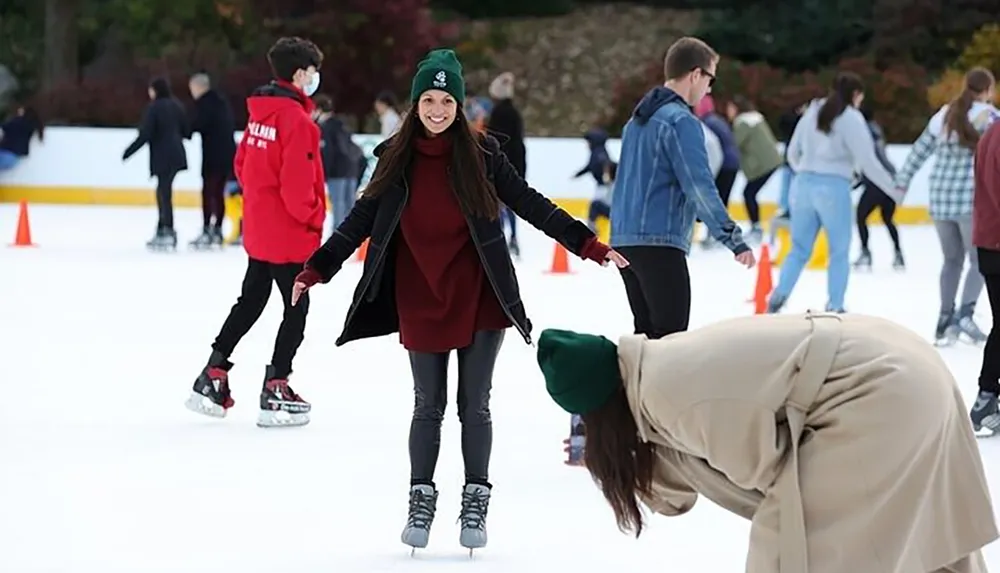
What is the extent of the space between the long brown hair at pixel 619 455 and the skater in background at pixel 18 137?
1918 cm

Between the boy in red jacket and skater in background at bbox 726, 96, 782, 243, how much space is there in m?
10.9

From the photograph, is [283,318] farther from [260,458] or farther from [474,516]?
[474,516]

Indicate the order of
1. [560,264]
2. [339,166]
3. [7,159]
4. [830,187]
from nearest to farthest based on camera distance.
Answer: [830,187] < [560,264] < [339,166] < [7,159]

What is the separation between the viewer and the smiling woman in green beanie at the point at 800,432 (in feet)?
10.5

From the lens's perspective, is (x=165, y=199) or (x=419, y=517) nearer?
(x=419, y=517)

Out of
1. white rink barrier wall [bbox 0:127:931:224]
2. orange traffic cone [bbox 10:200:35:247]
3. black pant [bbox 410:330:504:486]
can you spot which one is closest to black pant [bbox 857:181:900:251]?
white rink barrier wall [bbox 0:127:931:224]

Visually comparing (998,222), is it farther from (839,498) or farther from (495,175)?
(839,498)

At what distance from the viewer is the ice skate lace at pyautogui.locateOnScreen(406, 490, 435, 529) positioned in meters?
5.36

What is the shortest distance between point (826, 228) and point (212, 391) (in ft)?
15.2

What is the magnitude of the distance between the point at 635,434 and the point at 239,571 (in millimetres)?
2098

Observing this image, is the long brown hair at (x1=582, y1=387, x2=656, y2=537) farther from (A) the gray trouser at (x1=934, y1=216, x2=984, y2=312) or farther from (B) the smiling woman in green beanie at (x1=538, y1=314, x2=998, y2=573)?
(A) the gray trouser at (x1=934, y1=216, x2=984, y2=312)

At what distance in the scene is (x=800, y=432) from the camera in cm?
325

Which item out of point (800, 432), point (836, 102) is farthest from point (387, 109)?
point (800, 432)

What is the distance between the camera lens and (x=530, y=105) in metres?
35.0
